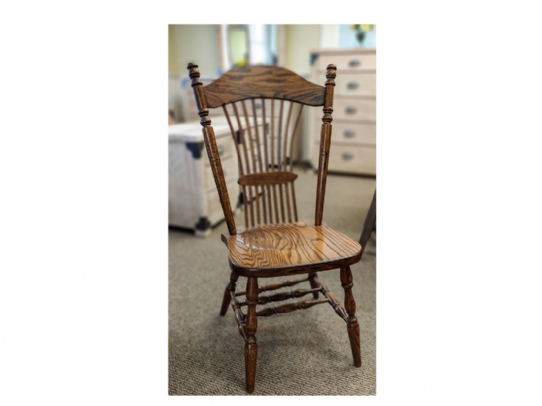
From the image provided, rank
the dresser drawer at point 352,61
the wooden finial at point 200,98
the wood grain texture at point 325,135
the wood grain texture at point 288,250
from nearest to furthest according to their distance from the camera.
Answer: the wood grain texture at point 288,250, the wooden finial at point 200,98, the wood grain texture at point 325,135, the dresser drawer at point 352,61

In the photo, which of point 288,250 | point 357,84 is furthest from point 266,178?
point 357,84

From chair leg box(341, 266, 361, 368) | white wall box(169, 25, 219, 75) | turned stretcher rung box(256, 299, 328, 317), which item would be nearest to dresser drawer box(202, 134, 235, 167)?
turned stretcher rung box(256, 299, 328, 317)

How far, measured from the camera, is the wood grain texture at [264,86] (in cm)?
106

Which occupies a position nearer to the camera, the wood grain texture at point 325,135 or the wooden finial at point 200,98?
the wooden finial at point 200,98

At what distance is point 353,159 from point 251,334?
8.47 ft

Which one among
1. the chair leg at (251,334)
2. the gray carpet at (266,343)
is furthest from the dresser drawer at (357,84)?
the chair leg at (251,334)

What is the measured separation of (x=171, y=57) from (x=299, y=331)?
3265 millimetres

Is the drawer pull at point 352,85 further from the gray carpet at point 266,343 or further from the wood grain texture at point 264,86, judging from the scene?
the wood grain texture at point 264,86

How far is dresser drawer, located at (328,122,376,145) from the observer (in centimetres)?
316

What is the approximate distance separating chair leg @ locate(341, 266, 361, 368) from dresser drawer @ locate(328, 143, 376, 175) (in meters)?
2.35

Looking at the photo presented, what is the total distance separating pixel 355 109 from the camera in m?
3.14

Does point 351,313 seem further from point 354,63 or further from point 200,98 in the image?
point 354,63

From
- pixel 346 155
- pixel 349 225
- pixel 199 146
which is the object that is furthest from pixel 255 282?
pixel 346 155

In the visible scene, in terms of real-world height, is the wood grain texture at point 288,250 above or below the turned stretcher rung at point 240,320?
above
